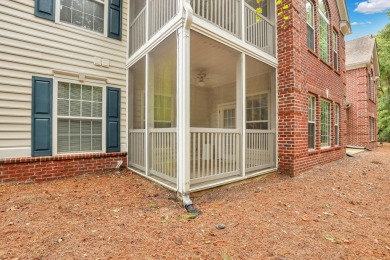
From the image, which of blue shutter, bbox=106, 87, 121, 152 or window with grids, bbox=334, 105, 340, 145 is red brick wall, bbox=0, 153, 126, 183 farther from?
window with grids, bbox=334, 105, 340, 145

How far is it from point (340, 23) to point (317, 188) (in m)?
8.21

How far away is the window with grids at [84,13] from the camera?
5.02 meters

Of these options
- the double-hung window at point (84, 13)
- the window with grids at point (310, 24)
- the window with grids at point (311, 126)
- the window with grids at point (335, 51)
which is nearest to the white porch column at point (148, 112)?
the double-hung window at point (84, 13)

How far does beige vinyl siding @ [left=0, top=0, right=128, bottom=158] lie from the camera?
13.8 feet

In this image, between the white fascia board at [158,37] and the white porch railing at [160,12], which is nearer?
the white fascia board at [158,37]

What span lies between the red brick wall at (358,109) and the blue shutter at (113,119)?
15.2 metres

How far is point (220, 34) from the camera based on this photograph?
4.10 metres

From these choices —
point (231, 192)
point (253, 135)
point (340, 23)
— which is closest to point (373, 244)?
point (231, 192)

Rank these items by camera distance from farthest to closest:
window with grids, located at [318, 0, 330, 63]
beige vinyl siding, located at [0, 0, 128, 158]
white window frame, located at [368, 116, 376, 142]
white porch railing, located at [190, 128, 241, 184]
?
white window frame, located at [368, 116, 376, 142]
window with grids, located at [318, 0, 330, 63]
beige vinyl siding, located at [0, 0, 128, 158]
white porch railing, located at [190, 128, 241, 184]

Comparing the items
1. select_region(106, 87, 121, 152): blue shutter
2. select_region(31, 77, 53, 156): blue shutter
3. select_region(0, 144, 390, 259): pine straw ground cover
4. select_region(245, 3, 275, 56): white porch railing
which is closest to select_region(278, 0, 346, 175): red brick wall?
select_region(245, 3, 275, 56): white porch railing

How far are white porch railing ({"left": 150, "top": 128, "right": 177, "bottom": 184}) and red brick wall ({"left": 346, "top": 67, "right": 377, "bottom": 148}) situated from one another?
1456 cm

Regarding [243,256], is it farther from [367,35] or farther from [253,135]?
[367,35]

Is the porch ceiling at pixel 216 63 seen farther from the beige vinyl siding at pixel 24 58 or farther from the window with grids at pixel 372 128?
the window with grids at pixel 372 128

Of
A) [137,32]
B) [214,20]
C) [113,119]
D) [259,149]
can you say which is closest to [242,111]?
[259,149]
